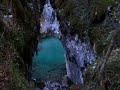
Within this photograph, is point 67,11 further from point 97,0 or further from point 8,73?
point 8,73

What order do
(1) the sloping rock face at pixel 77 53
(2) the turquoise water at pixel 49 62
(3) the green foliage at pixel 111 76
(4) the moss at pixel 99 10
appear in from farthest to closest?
(2) the turquoise water at pixel 49 62
(1) the sloping rock face at pixel 77 53
(4) the moss at pixel 99 10
(3) the green foliage at pixel 111 76

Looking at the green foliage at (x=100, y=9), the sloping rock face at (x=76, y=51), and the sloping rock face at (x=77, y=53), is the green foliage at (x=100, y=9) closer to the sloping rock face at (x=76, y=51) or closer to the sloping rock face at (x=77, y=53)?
the sloping rock face at (x=76, y=51)

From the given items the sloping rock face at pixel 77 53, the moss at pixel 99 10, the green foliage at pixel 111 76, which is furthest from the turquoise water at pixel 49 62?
the green foliage at pixel 111 76

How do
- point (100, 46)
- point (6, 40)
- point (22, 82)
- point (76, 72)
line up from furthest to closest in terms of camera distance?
point (76, 72)
point (100, 46)
point (6, 40)
point (22, 82)

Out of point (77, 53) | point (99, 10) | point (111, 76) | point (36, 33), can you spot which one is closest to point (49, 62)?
point (77, 53)

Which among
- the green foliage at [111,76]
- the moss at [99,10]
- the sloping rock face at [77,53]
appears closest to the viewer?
the green foliage at [111,76]

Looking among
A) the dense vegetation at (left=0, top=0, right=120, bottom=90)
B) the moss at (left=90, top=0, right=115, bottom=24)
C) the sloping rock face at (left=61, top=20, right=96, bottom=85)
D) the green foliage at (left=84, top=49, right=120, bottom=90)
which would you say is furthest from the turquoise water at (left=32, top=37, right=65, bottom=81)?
the green foliage at (left=84, top=49, right=120, bottom=90)

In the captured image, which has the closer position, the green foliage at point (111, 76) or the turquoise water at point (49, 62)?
the green foliage at point (111, 76)

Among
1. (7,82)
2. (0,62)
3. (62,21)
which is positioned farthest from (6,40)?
(62,21)

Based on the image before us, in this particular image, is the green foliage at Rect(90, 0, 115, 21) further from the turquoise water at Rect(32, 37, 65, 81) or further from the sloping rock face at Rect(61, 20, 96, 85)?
the turquoise water at Rect(32, 37, 65, 81)
